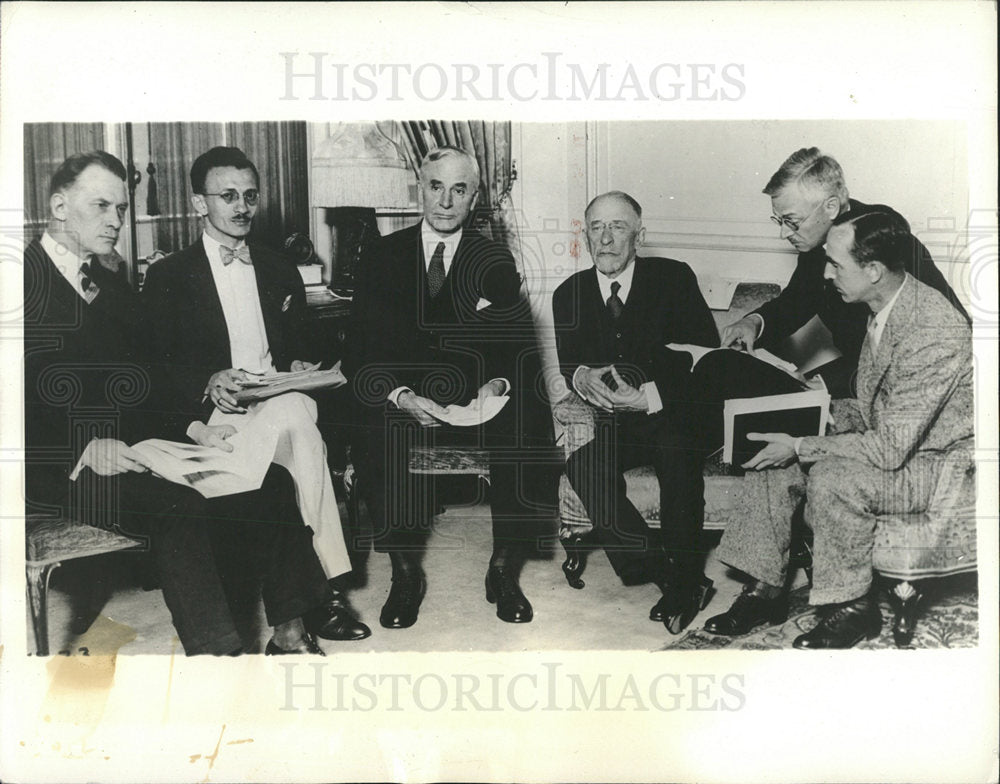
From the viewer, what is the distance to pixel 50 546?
3.92 metres

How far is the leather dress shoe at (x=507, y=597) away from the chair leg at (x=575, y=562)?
195 mm

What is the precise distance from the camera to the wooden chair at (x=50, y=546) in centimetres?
392

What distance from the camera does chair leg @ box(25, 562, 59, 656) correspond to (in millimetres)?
3920

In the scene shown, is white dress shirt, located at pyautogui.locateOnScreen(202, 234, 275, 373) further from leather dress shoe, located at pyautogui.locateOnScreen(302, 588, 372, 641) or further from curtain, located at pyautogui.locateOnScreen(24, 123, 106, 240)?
leather dress shoe, located at pyautogui.locateOnScreen(302, 588, 372, 641)

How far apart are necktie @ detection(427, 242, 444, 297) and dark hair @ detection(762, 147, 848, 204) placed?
1274 mm

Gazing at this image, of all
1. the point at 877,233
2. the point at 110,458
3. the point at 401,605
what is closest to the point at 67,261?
the point at 110,458

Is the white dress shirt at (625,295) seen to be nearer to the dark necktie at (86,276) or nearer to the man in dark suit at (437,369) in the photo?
the man in dark suit at (437,369)

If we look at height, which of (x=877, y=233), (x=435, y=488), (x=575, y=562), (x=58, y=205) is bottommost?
(x=575, y=562)

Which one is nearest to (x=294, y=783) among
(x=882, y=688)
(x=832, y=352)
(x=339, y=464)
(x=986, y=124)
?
(x=339, y=464)

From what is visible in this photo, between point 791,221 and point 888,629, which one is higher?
point 791,221

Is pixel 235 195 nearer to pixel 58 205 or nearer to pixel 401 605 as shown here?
pixel 58 205

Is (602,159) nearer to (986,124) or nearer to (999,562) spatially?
(986,124)

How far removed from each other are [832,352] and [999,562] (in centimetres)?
105

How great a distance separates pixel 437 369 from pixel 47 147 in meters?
1.70
